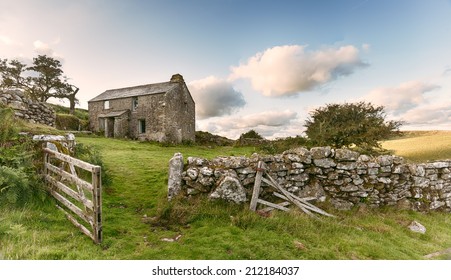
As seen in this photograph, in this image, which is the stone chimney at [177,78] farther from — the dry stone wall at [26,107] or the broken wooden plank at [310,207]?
the broken wooden plank at [310,207]

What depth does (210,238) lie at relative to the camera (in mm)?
5141

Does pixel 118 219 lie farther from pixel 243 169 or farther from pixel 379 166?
pixel 379 166

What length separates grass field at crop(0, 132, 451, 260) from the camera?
4527mm

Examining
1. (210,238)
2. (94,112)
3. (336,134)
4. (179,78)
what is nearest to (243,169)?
(210,238)

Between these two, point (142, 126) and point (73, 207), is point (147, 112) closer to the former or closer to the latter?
point (142, 126)

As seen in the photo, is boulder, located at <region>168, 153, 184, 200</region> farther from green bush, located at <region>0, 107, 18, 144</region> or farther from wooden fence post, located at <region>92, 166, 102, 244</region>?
green bush, located at <region>0, 107, 18, 144</region>

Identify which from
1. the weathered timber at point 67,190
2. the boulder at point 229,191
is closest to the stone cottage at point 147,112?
the weathered timber at point 67,190

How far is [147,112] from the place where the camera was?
1100 inches

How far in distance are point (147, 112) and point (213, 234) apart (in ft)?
81.4

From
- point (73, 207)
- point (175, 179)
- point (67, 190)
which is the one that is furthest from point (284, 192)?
point (67, 190)

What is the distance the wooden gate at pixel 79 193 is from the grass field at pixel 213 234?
223mm

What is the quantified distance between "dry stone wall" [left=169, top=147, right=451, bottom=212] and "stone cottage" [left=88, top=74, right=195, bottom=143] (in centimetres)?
2105

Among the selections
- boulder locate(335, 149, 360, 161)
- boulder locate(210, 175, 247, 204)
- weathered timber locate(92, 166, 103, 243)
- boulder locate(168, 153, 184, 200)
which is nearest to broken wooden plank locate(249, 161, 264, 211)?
boulder locate(210, 175, 247, 204)

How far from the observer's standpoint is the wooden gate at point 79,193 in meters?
4.71
